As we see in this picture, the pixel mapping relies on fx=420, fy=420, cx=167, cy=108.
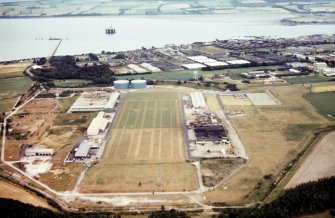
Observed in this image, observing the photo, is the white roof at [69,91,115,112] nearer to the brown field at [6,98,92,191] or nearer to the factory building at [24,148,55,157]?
the brown field at [6,98,92,191]

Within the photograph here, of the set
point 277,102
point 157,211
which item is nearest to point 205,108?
point 277,102

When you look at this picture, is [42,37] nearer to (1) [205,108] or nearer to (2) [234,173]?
(1) [205,108]

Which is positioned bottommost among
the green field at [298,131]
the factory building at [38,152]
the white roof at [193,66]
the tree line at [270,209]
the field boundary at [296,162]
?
the white roof at [193,66]

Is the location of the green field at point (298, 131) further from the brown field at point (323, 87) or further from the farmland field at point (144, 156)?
the brown field at point (323, 87)

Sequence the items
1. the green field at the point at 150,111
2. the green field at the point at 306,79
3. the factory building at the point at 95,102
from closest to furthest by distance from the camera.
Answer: the green field at the point at 150,111, the factory building at the point at 95,102, the green field at the point at 306,79

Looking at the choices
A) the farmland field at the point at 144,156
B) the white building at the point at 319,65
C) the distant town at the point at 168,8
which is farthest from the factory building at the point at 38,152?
the distant town at the point at 168,8

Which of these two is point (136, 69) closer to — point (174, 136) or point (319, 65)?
point (319, 65)

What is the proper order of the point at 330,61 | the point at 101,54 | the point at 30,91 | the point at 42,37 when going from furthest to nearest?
the point at 42,37, the point at 101,54, the point at 330,61, the point at 30,91
